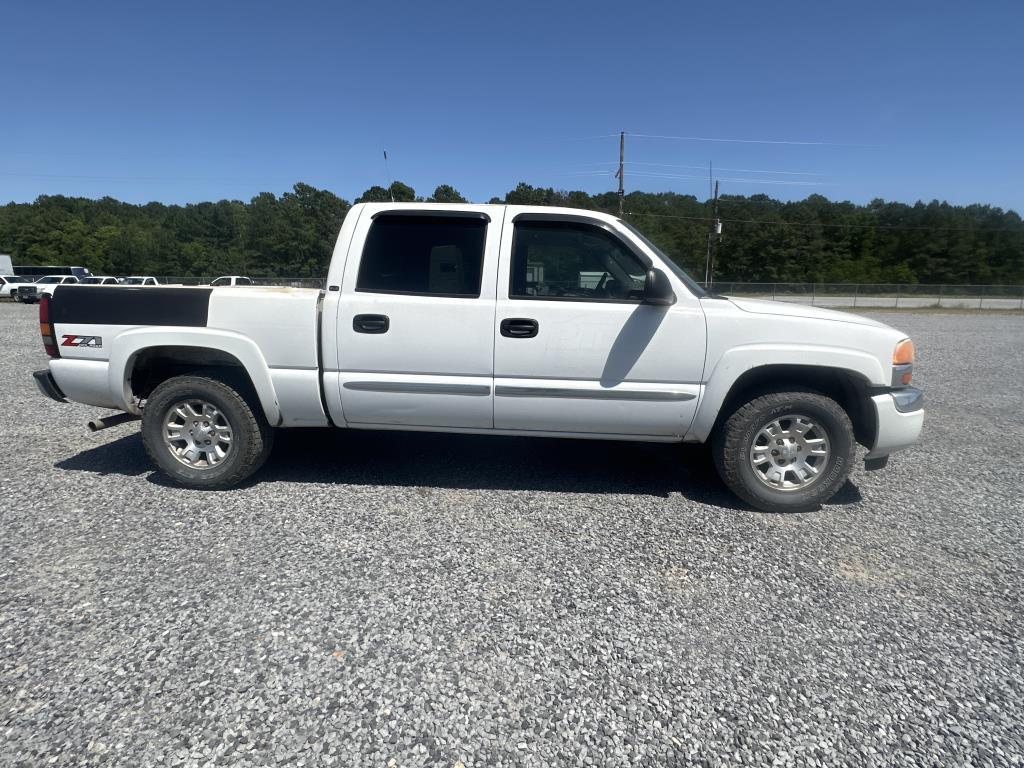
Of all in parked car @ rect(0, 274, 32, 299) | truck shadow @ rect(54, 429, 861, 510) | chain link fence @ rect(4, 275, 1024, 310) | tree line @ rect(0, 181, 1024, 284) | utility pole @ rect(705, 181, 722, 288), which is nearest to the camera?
truck shadow @ rect(54, 429, 861, 510)

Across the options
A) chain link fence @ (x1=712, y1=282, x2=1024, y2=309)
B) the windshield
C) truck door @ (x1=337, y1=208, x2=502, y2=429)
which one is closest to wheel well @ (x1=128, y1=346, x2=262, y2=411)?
truck door @ (x1=337, y1=208, x2=502, y2=429)

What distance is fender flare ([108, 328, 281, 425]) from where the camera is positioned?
3969mm

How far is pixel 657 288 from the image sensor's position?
368 centimetres

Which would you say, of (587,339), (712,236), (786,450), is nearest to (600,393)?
(587,339)

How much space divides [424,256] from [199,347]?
5.57 ft

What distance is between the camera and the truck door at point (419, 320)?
12.7 feet

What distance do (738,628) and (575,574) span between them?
83cm

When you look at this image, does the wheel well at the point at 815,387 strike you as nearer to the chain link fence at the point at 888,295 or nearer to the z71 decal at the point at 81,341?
the z71 decal at the point at 81,341

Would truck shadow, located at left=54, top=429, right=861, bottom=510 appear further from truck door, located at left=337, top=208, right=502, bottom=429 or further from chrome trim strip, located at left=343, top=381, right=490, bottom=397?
chrome trim strip, located at left=343, top=381, right=490, bottom=397

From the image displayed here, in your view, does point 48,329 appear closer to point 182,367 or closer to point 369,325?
point 182,367

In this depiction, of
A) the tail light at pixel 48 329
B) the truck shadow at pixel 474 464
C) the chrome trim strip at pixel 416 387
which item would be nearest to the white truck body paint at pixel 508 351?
the chrome trim strip at pixel 416 387

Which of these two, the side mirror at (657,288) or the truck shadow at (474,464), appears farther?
the truck shadow at (474,464)

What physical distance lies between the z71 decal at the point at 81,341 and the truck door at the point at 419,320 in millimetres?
1744

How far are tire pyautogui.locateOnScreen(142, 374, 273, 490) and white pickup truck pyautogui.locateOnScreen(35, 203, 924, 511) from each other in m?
0.01
